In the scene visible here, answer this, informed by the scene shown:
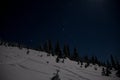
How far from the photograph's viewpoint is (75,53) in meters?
46.9

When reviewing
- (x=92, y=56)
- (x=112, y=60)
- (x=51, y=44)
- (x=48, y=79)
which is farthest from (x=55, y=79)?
(x=112, y=60)

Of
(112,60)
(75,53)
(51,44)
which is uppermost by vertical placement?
(51,44)

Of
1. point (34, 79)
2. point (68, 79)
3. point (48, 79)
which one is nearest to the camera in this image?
point (34, 79)

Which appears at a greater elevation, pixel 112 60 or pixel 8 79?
pixel 8 79

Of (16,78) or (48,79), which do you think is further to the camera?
(48,79)

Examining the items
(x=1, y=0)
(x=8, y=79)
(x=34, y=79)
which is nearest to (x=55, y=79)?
(x=34, y=79)

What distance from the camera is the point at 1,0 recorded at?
6.41 meters

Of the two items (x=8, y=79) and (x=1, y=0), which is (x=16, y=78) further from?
(x=1, y=0)

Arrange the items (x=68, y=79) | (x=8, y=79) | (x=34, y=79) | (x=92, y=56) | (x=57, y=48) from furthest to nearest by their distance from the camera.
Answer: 1. (x=92, y=56)
2. (x=57, y=48)
3. (x=68, y=79)
4. (x=34, y=79)
5. (x=8, y=79)

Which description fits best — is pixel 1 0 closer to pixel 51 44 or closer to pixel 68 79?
Answer: pixel 68 79

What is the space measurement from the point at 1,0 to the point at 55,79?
710 cm

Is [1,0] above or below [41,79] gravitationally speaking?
above

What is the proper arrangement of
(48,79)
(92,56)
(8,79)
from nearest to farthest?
(8,79) → (48,79) → (92,56)

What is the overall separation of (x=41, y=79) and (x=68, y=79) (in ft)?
8.02
